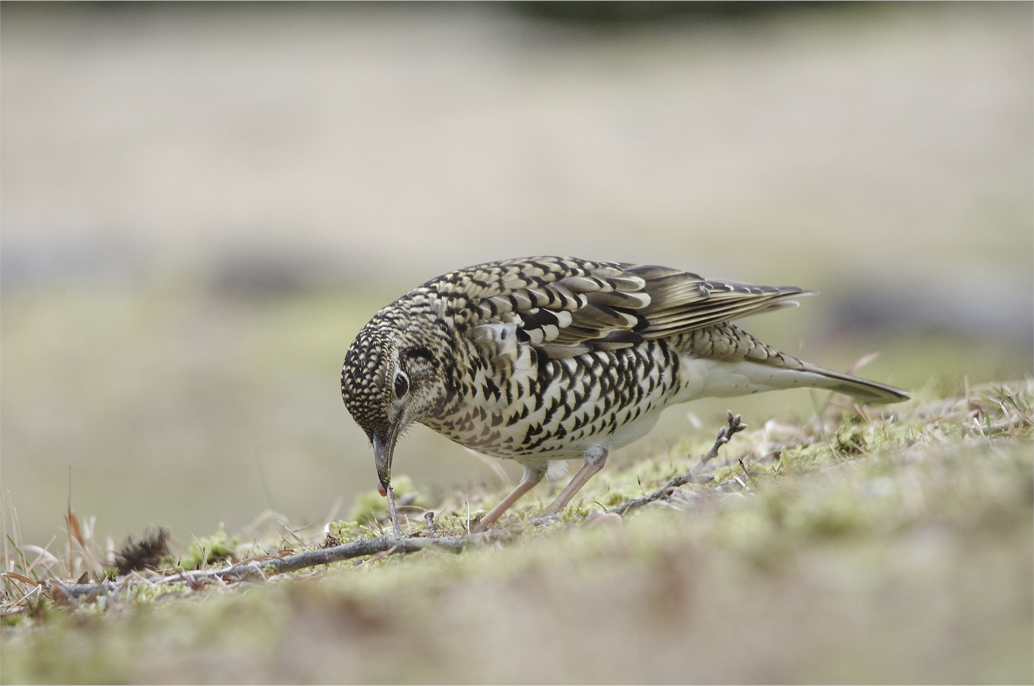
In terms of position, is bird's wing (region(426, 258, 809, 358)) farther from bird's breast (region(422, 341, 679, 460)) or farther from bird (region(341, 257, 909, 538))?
bird's breast (region(422, 341, 679, 460))

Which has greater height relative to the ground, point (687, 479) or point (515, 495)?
point (687, 479)

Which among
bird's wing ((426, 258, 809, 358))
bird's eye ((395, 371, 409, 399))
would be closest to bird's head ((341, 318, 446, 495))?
bird's eye ((395, 371, 409, 399))

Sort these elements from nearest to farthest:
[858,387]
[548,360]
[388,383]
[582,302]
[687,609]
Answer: [687,609]
[388,383]
[548,360]
[582,302]
[858,387]

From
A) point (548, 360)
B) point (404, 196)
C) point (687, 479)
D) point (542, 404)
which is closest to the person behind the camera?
point (687, 479)

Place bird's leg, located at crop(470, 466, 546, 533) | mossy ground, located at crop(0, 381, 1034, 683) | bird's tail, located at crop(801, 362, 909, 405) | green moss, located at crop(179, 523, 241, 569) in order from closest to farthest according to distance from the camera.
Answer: mossy ground, located at crop(0, 381, 1034, 683), green moss, located at crop(179, 523, 241, 569), bird's leg, located at crop(470, 466, 546, 533), bird's tail, located at crop(801, 362, 909, 405)

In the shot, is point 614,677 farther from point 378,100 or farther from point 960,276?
point 378,100

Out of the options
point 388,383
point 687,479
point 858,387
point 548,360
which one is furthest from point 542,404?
point 858,387

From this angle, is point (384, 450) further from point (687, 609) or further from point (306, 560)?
point (687, 609)
